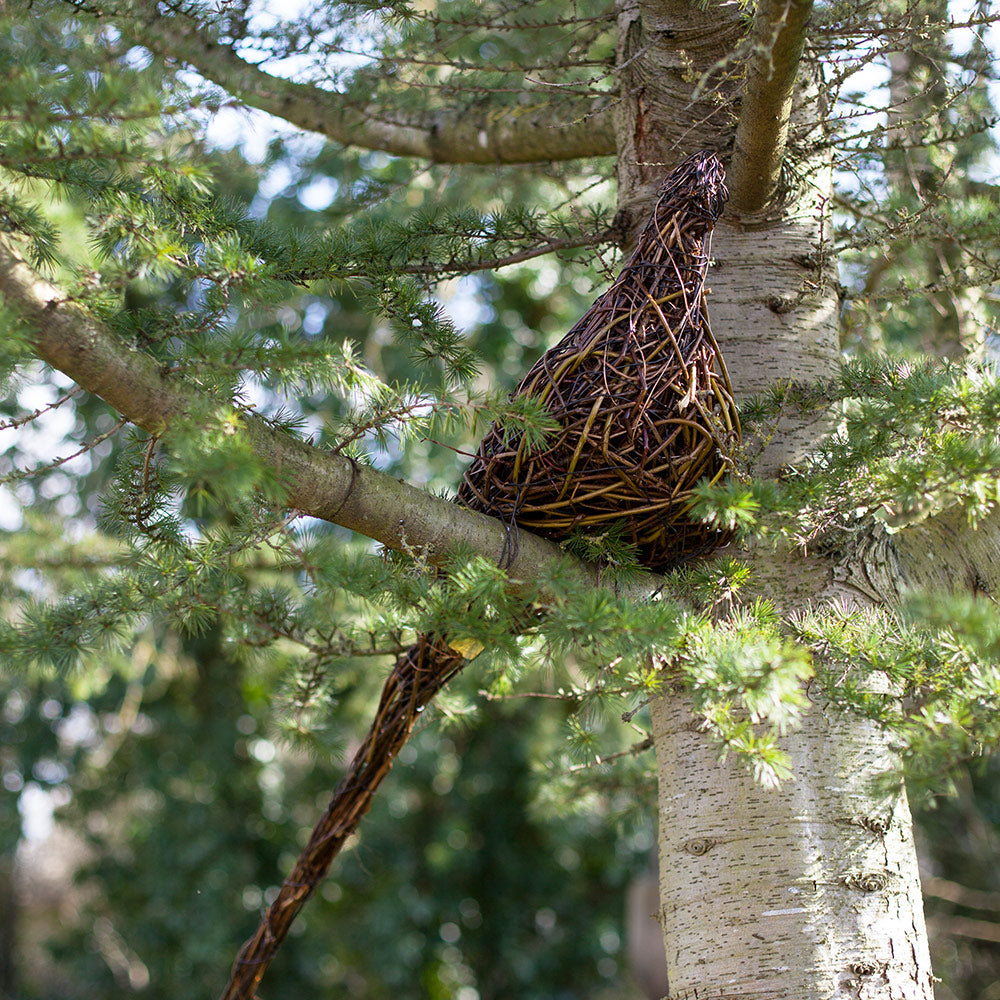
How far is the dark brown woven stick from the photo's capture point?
1.20 m

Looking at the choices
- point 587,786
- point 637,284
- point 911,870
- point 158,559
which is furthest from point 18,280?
point 587,786

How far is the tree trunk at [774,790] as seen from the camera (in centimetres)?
127

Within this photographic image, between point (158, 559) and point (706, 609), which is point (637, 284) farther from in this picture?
point (158, 559)

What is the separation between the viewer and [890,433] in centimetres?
115

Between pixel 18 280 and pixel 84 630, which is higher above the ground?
pixel 18 280

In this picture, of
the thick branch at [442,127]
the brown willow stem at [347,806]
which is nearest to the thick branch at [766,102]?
the thick branch at [442,127]

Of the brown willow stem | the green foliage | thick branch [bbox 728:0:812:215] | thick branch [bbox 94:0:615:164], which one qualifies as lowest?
the brown willow stem

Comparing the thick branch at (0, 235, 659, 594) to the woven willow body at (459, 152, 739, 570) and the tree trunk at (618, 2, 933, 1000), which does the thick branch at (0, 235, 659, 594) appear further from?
the tree trunk at (618, 2, 933, 1000)

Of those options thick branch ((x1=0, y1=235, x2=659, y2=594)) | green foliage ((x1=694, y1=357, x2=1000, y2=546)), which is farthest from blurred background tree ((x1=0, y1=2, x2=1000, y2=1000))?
green foliage ((x1=694, y1=357, x2=1000, y2=546))

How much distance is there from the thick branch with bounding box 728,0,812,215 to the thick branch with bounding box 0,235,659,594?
2.17 ft

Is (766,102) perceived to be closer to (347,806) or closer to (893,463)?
(893,463)

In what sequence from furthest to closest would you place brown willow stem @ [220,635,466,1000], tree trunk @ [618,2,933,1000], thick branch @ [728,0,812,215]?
brown willow stem @ [220,635,466,1000], tree trunk @ [618,2,933,1000], thick branch @ [728,0,812,215]

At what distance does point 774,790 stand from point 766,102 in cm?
96

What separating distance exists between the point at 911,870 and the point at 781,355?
0.81m
